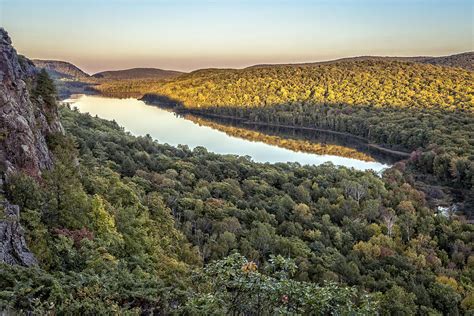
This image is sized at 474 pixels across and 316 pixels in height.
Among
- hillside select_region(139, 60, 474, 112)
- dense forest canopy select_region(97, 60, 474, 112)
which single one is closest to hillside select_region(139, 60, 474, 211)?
hillside select_region(139, 60, 474, 112)

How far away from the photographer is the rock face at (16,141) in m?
9.55

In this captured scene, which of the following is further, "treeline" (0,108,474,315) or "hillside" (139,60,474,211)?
"hillside" (139,60,474,211)

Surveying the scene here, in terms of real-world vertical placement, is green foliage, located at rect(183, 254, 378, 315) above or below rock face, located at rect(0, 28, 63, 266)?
below

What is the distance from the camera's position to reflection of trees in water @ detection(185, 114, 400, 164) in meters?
83.1

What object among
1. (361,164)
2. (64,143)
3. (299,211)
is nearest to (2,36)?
(64,143)

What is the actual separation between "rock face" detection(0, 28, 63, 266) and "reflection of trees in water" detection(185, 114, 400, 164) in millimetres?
68553

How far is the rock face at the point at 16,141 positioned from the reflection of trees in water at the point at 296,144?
68553mm

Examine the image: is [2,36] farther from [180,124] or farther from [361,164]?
[180,124]

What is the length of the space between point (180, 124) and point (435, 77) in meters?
87.2

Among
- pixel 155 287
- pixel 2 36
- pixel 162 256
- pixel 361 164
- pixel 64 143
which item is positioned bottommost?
pixel 361 164

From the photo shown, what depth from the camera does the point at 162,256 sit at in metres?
15.8

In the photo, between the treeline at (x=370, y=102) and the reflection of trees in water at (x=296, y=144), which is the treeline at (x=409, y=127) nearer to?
the treeline at (x=370, y=102)

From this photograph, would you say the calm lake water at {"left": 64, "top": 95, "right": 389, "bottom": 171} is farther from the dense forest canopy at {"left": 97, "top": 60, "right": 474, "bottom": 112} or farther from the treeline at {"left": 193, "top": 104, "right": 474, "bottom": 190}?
the dense forest canopy at {"left": 97, "top": 60, "right": 474, "bottom": 112}

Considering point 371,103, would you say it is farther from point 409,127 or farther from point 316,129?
point 409,127
